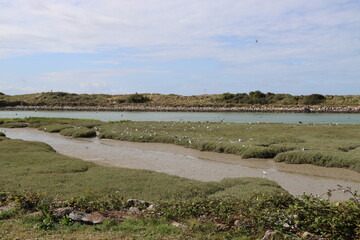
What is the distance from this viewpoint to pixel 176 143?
2553 centimetres

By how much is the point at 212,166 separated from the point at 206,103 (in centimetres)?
8152

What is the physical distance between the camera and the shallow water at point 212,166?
14439 millimetres

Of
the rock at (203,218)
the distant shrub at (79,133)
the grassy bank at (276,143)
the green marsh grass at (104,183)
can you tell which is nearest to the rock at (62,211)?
the green marsh grass at (104,183)

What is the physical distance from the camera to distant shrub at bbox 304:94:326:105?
91.1m

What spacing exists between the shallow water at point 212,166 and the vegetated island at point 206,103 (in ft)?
184

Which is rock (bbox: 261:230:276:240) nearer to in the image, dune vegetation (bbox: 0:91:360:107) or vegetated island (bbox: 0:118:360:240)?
vegetated island (bbox: 0:118:360:240)

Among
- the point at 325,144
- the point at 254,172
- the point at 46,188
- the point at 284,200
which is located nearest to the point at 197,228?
the point at 284,200

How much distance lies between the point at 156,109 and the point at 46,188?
77319mm

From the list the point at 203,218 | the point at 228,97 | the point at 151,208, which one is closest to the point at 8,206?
the point at 151,208

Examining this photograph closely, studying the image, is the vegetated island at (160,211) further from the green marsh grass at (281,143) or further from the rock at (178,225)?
the green marsh grass at (281,143)

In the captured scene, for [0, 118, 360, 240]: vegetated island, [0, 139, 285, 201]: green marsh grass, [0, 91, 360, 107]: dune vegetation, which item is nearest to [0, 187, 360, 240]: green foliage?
[0, 118, 360, 240]: vegetated island

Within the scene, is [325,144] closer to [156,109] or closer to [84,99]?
[156,109]

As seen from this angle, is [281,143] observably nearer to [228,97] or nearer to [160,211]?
[160,211]

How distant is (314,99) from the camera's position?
9325 centimetres
